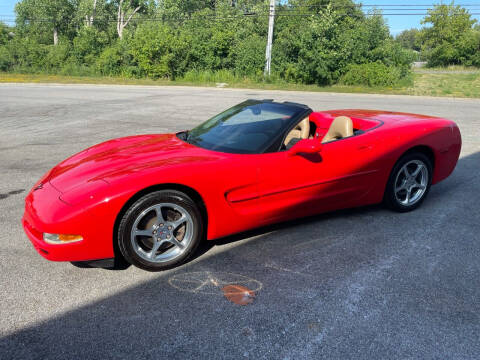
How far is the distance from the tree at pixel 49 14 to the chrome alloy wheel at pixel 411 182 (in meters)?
58.8

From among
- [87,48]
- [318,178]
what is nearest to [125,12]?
[87,48]

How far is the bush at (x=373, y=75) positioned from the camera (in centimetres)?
2570

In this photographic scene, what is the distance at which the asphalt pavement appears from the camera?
2.49 meters

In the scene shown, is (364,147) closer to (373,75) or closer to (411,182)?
(411,182)

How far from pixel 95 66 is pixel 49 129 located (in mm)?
28540

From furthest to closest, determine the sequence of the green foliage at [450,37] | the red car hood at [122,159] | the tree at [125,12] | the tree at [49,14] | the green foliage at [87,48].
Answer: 1. the tree at [125,12]
2. the tree at [49,14]
3. the green foliage at [450,37]
4. the green foliage at [87,48]
5. the red car hood at [122,159]

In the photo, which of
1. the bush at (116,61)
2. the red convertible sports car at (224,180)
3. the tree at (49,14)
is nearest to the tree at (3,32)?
the tree at (49,14)

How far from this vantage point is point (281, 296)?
3.03 metres

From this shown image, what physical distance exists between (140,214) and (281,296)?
123 centimetres

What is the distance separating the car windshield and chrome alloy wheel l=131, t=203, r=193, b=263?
82 centimetres

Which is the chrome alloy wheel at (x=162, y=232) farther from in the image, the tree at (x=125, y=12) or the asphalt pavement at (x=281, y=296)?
the tree at (x=125, y=12)

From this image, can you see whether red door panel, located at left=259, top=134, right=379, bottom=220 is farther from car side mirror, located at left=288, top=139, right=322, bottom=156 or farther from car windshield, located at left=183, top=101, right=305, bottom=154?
car windshield, located at left=183, top=101, right=305, bottom=154

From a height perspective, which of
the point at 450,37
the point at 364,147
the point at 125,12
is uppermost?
the point at 125,12

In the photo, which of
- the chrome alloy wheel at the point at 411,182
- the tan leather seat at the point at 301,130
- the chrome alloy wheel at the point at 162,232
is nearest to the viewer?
the chrome alloy wheel at the point at 162,232
